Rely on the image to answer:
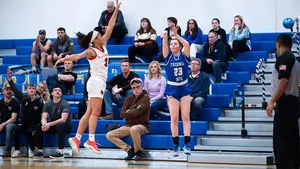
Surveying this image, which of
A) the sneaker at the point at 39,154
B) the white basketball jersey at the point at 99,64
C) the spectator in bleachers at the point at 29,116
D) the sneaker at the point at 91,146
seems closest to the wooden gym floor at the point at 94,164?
the sneaker at the point at 39,154

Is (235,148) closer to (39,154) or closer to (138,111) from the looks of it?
(138,111)

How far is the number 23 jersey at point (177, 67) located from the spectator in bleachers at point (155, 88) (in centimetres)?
218

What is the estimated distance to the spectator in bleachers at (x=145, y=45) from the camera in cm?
1475

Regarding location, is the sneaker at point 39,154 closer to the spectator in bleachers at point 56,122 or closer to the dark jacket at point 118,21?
the spectator in bleachers at point 56,122

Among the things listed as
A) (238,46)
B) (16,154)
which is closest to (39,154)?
(16,154)

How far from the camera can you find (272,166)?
10.7m

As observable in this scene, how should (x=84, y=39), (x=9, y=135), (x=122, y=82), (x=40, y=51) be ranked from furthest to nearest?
(x=40, y=51)
(x=122, y=82)
(x=9, y=135)
(x=84, y=39)

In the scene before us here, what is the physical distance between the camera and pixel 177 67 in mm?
10719

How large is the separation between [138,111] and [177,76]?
5.53ft

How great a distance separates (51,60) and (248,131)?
552 cm

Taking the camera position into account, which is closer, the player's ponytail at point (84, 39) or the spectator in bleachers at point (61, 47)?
the player's ponytail at point (84, 39)

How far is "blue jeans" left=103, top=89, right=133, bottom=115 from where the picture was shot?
523 inches

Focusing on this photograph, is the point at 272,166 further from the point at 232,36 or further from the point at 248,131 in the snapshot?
the point at 232,36

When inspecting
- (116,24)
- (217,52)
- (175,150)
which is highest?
(116,24)
